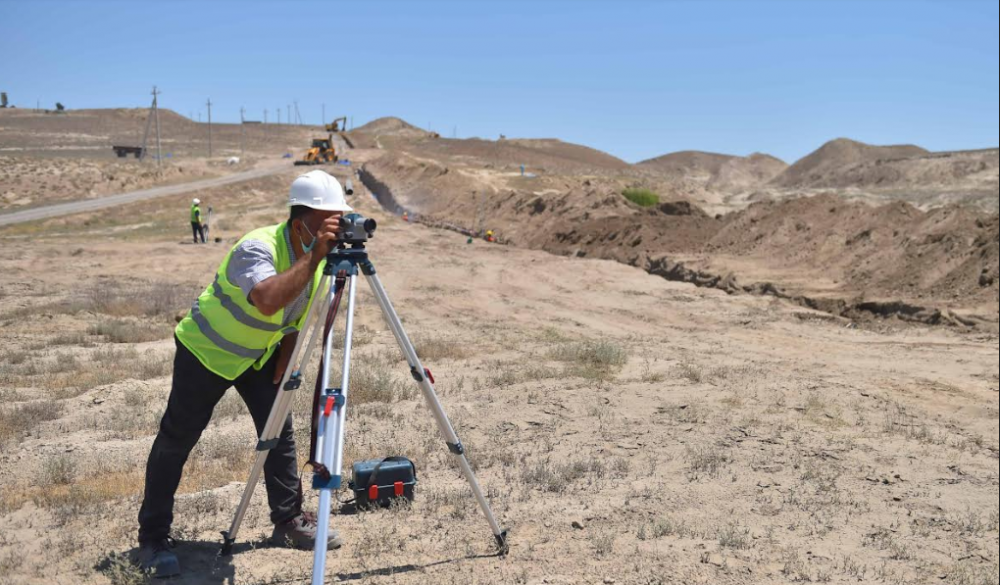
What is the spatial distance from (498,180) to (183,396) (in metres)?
42.4

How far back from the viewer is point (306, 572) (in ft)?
12.9

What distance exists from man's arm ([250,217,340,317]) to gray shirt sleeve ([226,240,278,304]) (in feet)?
0.27

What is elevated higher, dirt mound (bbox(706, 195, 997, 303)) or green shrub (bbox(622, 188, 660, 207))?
green shrub (bbox(622, 188, 660, 207))

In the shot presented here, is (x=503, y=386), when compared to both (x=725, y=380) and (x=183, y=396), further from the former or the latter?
(x=183, y=396)

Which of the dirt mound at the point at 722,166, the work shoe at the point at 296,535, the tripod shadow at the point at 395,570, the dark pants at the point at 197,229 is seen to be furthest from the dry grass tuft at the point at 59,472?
the dirt mound at the point at 722,166

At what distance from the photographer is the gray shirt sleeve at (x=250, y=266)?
338cm

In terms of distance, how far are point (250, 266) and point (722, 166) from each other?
424 feet

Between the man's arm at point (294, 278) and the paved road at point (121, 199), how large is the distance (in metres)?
12.1

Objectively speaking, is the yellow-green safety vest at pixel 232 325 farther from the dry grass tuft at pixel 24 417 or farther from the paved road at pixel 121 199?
the paved road at pixel 121 199

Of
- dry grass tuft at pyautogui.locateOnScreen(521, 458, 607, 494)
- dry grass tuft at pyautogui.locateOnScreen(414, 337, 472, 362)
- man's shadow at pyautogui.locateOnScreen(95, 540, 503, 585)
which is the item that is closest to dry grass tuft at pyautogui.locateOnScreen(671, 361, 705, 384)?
dry grass tuft at pyautogui.locateOnScreen(414, 337, 472, 362)

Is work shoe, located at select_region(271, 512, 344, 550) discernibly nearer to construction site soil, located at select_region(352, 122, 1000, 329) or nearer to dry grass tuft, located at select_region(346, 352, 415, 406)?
dry grass tuft, located at select_region(346, 352, 415, 406)

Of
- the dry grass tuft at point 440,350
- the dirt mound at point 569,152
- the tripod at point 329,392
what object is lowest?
the dry grass tuft at point 440,350

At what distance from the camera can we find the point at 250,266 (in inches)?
135

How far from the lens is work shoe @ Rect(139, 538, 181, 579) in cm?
371
